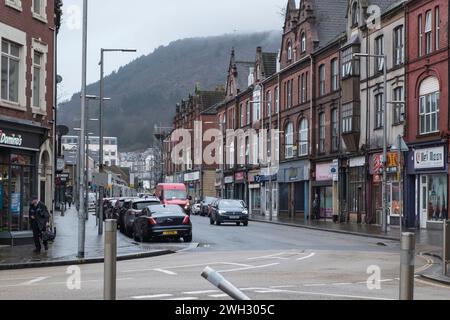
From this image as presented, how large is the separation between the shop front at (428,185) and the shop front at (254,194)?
1155 inches

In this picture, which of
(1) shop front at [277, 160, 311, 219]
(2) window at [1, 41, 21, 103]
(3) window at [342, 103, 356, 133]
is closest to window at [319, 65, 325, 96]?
(3) window at [342, 103, 356, 133]

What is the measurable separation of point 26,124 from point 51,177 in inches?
234

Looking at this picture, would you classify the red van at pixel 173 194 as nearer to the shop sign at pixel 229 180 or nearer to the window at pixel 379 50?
the window at pixel 379 50

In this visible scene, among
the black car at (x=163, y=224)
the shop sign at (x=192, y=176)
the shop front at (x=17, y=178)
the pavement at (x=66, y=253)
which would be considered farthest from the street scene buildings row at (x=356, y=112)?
the shop sign at (x=192, y=176)

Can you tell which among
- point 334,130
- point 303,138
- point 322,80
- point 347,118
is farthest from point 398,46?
point 303,138

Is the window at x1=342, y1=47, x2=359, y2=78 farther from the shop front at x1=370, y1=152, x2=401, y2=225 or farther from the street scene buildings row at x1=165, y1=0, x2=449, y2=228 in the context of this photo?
the shop front at x1=370, y1=152, x2=401, y2=225

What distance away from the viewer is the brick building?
937 inches

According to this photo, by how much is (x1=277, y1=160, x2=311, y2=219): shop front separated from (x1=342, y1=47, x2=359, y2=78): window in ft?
34.2

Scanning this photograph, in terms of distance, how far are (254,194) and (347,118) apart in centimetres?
2597

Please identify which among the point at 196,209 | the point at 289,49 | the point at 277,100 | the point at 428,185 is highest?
the point at 289,49

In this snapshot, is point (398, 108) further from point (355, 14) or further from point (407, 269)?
point (407, 269)

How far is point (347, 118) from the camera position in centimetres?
4528
